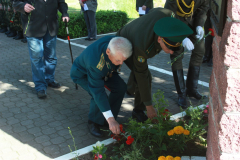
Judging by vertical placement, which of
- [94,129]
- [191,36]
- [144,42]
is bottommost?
[94,129]

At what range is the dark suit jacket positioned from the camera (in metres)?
4.42

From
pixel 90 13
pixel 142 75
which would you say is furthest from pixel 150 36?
pixel 90 13

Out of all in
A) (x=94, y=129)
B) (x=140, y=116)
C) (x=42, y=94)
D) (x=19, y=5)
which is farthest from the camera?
(x=42, y=94)

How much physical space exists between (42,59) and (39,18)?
742mm

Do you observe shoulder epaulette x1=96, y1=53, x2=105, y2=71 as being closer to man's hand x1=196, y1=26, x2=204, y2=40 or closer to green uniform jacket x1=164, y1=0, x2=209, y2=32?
green uniform jacket x1=164, y1=0, x2=209, y2=32

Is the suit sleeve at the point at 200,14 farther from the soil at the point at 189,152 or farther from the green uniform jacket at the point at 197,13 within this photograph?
the soil at the point at 189,152

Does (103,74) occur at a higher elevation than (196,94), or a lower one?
higher

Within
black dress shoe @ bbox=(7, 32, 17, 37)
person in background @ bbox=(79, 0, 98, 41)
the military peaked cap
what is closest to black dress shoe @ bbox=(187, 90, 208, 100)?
the military peaked cap

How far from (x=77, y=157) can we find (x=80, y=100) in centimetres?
175

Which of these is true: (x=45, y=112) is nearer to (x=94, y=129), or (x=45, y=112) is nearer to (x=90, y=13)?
(x=94, y=129)

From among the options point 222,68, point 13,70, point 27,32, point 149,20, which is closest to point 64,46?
point 13,70

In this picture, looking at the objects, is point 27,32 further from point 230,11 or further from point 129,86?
point 230,11

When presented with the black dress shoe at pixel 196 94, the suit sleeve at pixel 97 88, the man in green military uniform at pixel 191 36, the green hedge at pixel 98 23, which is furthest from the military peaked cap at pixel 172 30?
the green hedge at pixel 98 23

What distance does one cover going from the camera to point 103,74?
120 inches
